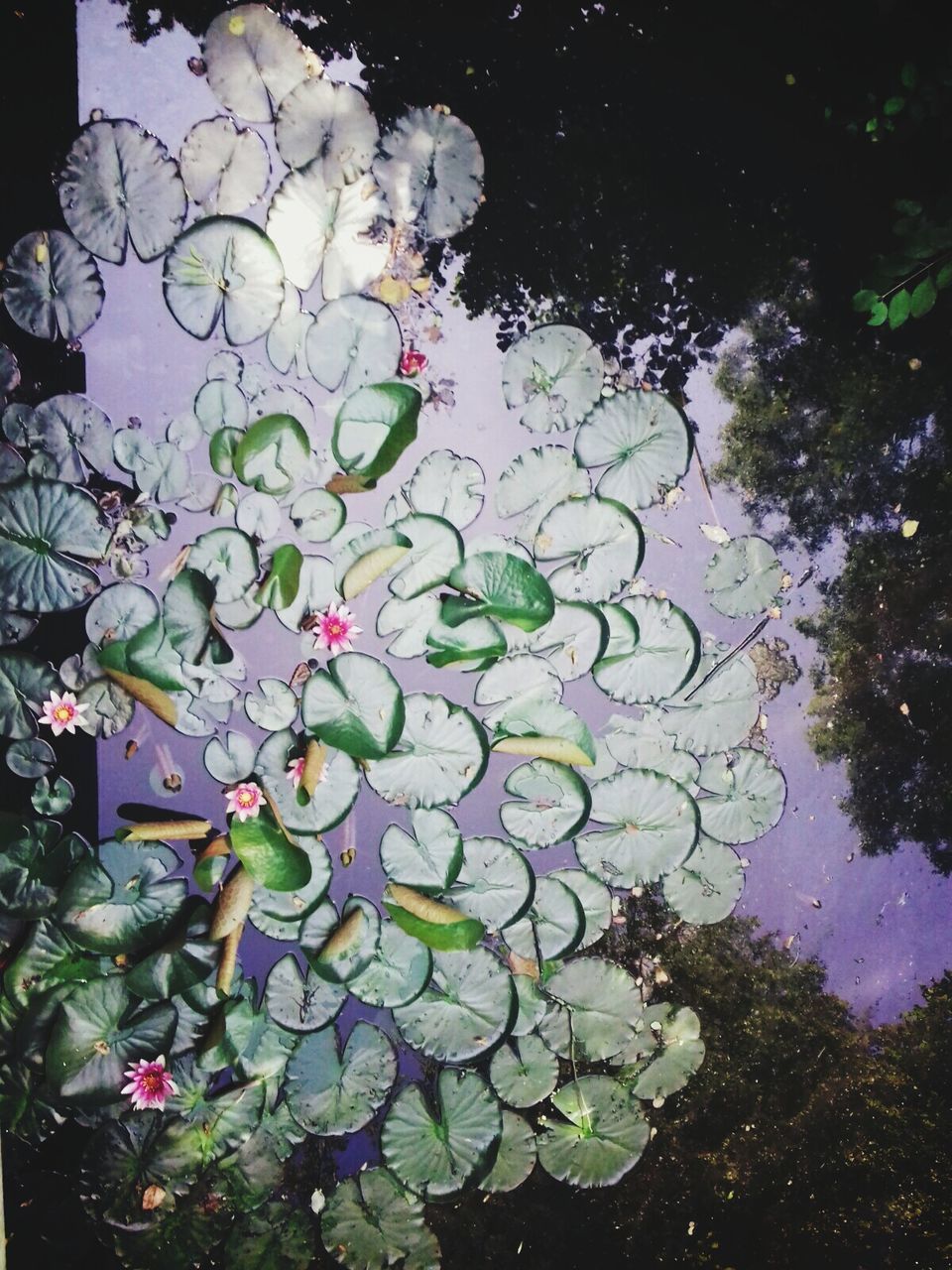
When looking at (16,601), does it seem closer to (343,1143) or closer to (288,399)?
(288,399)

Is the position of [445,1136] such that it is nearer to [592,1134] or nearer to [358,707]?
[592,1134]

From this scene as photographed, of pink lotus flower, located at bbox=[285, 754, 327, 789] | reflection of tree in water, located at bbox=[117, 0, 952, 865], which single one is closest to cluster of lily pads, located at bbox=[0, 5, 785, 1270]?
pink lotus flower, located at bbox=[285, 754, 327, 789]

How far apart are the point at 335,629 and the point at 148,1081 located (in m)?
1.03

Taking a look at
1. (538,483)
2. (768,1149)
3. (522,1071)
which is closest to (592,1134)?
(522,1071)

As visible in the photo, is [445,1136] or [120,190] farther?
[445,1136]

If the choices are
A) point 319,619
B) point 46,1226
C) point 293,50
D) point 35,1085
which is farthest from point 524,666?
point 46,1226

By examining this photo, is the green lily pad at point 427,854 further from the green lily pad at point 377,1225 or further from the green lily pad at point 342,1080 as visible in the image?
the green lily pad at point 377,1225

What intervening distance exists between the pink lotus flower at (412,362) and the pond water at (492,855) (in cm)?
1

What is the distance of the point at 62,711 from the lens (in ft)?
4.32

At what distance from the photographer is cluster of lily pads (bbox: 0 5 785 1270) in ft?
4.12

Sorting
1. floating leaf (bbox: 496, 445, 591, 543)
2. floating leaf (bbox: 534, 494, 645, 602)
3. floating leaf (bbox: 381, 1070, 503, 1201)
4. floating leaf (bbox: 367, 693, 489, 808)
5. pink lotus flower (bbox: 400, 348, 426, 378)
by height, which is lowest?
floating leaf (bbox: 381, 1070, 503, 1201)

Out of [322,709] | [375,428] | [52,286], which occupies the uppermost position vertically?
[52,286]

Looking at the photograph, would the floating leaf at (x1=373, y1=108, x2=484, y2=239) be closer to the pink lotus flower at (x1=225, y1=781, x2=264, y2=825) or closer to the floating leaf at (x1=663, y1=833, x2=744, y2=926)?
the pink lotus flower at (x1=225, y1=781, x2=264, y2=825)

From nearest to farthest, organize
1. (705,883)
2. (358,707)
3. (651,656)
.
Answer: (358,707)
(651,656)
(705,883)
